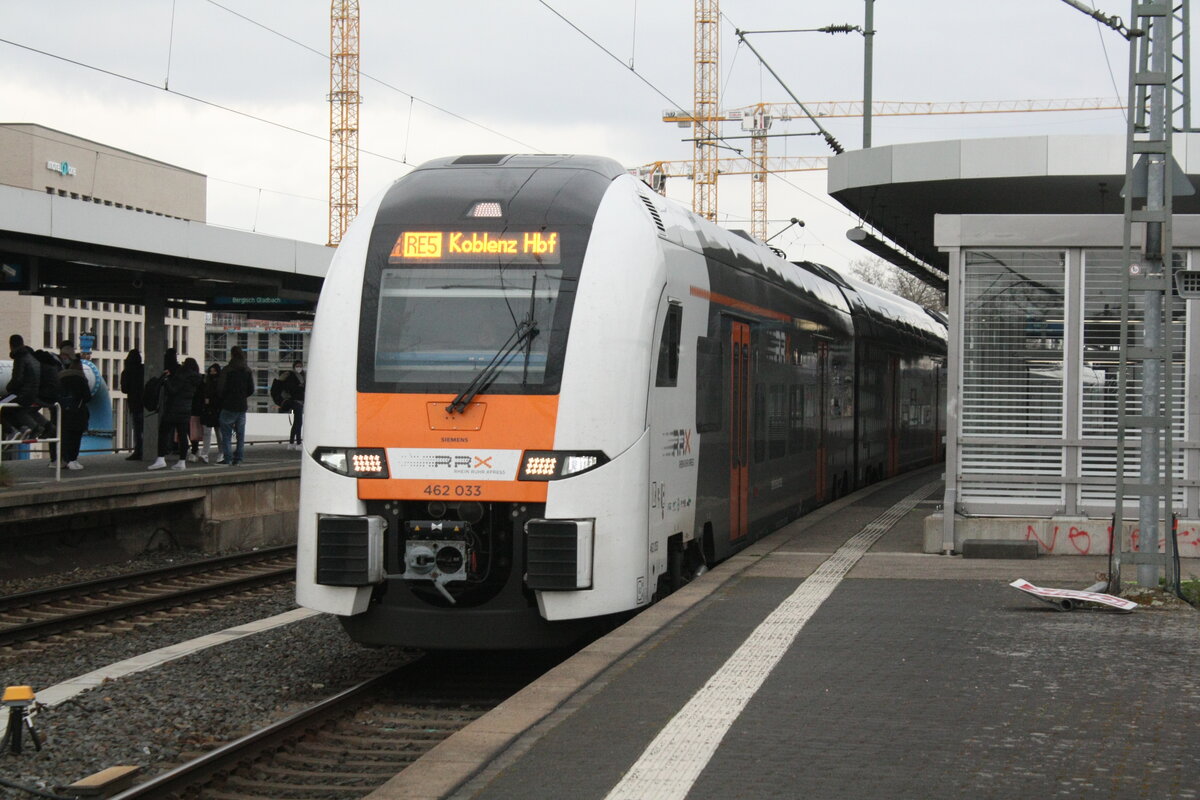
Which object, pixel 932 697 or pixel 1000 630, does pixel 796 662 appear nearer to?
pixel 932 697

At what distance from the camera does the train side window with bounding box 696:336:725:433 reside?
10852 mm

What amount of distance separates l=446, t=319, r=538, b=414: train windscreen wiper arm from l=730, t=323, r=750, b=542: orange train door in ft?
11.2

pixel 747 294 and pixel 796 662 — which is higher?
pixel 747 294

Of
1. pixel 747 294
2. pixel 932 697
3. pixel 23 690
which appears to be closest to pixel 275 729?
pixel 23 690

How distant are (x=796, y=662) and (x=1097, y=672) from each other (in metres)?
1.56

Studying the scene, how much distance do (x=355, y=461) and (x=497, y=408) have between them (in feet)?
3.03

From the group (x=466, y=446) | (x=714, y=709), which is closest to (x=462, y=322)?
(x=466, y=446)

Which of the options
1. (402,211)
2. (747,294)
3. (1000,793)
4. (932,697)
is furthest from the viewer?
(747,294)

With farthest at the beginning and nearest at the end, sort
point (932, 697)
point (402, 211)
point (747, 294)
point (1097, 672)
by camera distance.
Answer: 1. point (747, 294)
2. point (402, 211)
3. point (1097, 672)
4. point (932, 697)

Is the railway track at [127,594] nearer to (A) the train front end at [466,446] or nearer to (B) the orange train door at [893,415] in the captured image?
(A) the train front end at [466,446]

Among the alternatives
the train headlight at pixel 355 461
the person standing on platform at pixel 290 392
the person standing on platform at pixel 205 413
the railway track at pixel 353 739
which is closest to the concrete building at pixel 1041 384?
the railway track at pixel 353 739

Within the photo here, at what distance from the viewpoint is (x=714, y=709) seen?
22.4 ft

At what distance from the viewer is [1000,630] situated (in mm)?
9023

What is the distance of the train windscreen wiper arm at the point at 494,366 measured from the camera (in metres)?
8.89
